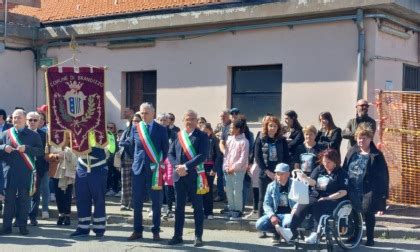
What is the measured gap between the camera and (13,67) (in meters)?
15.8

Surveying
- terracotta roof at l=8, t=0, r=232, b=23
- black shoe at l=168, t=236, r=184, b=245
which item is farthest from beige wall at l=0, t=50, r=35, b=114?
black shoe at l=168, t=236, r=184, b=245

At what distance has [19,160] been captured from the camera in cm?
989

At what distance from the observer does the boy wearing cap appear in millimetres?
8969

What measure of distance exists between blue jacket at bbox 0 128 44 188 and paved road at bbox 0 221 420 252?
863 millimetres

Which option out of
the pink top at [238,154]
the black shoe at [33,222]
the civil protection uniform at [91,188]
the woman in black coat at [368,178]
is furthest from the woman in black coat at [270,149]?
the black shoe at [33,222]

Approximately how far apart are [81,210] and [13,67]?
7.26 m

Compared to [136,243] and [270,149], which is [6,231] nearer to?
[136,243]

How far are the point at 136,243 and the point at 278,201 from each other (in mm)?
2165

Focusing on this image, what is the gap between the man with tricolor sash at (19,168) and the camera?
32.3ft

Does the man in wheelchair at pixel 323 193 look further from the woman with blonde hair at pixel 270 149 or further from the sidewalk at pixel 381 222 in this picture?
the sidewalk at pixel 381 222

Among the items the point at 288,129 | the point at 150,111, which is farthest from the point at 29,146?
the point at 288,129

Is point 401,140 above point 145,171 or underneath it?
above

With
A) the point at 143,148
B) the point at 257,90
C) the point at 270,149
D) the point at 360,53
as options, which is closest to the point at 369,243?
the point at 270,149

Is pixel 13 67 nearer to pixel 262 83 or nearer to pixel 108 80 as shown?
pixel 108 80
